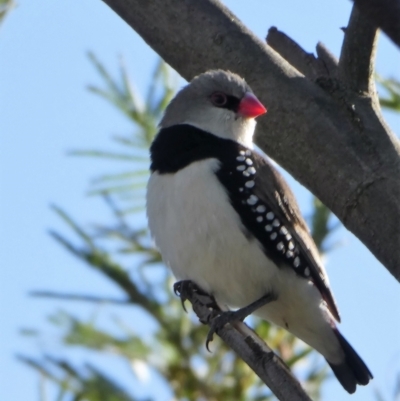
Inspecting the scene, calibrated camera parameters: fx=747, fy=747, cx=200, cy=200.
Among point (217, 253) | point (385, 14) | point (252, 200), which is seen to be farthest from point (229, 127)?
point (385, 14)

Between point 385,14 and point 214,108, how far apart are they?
3.40m

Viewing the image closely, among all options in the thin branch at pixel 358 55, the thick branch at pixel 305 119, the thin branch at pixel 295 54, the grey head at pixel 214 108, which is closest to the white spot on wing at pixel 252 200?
the thick branch at pixel 305 119

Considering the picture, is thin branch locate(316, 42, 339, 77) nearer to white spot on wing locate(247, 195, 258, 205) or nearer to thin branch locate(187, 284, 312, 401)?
white spot on wing locate(247, 195, 258, 205)

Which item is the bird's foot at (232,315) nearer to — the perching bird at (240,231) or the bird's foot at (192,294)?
the perching bird at (240,231)

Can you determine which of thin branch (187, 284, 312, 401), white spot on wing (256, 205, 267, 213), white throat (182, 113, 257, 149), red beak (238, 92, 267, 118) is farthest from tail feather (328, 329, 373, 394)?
red beak (238, 92, 267, 118)

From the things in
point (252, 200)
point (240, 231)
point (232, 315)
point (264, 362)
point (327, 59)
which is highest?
point (327, 59)

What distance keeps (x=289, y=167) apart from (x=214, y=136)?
0.98 meters

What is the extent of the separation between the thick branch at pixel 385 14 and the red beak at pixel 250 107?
225 centimetres

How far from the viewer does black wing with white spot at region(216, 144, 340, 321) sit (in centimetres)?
381

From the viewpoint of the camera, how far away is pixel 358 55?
3170 mm

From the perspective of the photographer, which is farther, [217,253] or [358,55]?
[217,253]

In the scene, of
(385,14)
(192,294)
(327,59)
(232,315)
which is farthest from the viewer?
(192,294)

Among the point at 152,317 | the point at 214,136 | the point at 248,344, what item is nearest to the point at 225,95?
the point at 214,136

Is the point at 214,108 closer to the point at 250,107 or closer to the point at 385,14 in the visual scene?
the point at 250,107
